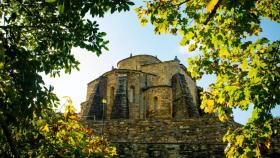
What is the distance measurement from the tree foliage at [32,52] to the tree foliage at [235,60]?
2.53m

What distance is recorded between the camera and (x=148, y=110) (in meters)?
32.8

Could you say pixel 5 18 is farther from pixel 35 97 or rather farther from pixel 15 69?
pixel 35 97

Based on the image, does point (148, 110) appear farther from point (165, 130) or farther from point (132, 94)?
point (165, 130)

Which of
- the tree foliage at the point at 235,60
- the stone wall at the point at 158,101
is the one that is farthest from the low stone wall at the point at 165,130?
the stone wall at the point at 158,101

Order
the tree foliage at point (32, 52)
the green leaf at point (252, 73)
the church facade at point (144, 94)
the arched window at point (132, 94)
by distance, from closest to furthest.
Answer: the tree foliage at point (32, 52), the green leaf at point (252, 73), the church facade at point (144, 94), the arched window at point (132, 94)

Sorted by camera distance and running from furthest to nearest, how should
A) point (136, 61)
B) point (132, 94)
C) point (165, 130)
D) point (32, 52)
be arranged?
point (136, 61), point (132, 94), point (165, 130), point (32, 52)

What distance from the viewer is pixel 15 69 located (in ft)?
23.7

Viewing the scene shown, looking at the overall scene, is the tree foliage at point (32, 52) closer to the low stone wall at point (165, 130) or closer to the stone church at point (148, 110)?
the stone church at point (148, 110)

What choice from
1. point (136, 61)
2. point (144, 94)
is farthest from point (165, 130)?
point (136, 61)

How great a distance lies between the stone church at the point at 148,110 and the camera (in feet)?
64.9

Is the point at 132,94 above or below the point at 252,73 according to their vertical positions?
above

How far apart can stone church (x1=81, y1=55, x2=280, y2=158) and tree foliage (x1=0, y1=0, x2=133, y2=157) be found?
26.9ft

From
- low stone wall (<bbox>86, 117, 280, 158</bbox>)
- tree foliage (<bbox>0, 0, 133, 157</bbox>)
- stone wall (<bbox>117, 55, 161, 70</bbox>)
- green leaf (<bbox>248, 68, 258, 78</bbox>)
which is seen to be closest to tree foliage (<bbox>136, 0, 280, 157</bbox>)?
green leaf (<bbox>248, 68, 258, 78</bbox>)

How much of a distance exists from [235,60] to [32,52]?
5.23 meters
